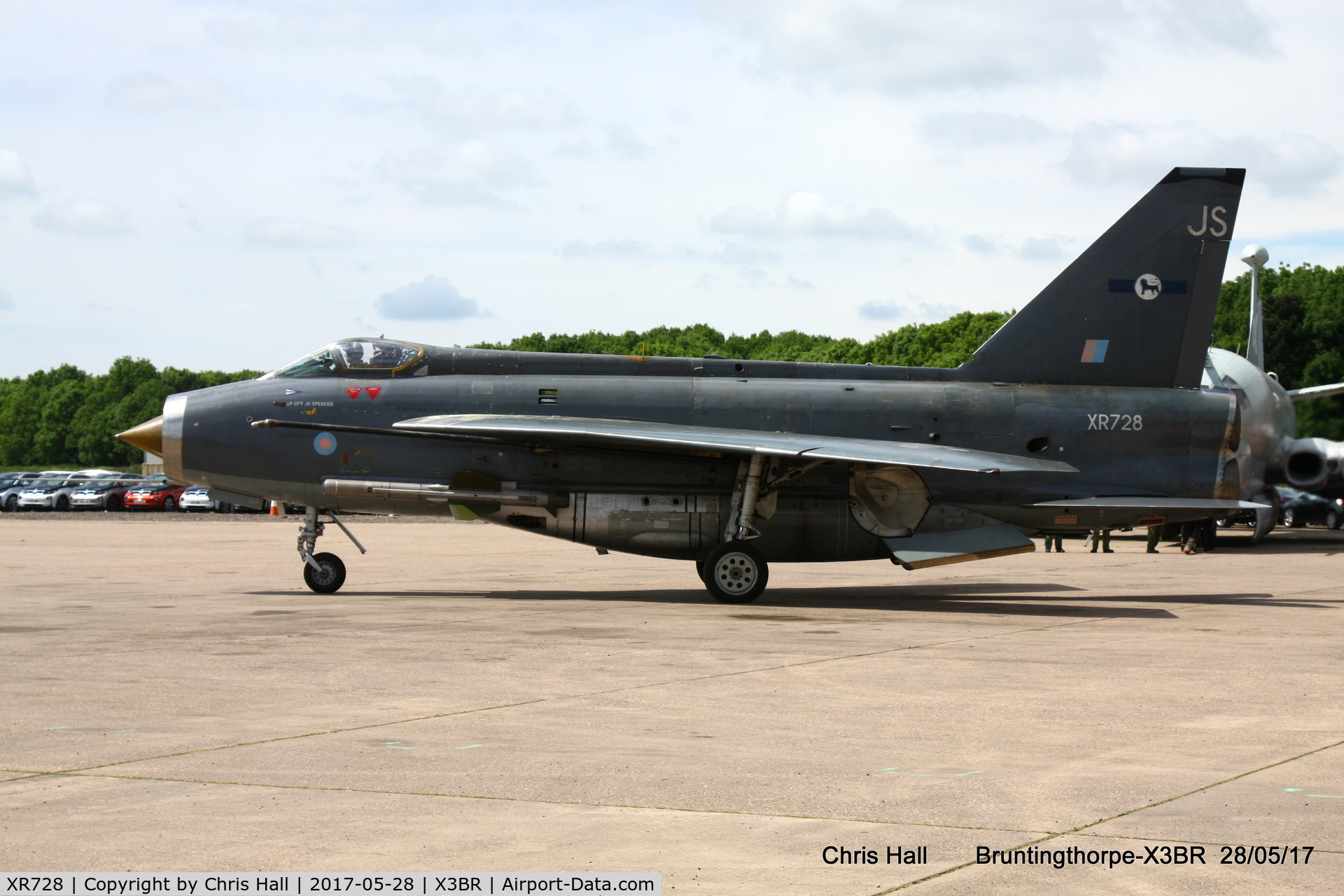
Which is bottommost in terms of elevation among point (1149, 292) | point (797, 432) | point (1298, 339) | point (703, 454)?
point (703, 454)

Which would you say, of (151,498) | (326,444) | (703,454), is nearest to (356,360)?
(326,444)

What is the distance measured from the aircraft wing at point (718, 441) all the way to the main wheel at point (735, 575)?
1.42 m

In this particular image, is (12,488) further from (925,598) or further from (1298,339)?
(1298,339)

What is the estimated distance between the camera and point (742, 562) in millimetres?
15836

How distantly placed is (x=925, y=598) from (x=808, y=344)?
4824 inches

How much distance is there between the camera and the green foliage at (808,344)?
9744 centimetres

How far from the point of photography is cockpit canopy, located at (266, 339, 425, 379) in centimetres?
1728

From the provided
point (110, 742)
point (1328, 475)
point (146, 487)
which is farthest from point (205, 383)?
point (110, 742)

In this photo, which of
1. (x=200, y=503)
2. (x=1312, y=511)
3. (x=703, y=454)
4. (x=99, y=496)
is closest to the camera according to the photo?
(x=703, y=454)

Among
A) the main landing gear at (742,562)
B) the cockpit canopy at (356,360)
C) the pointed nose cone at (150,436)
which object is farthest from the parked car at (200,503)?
the main landing gear at (742,562)

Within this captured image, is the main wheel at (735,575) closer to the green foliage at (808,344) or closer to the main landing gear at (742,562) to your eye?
the main landing gear at (742,562)

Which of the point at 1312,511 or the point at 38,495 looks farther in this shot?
the point at 38,495

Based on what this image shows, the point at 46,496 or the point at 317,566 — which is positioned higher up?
the point at 317,566

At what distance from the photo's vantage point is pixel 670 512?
1658 cm
